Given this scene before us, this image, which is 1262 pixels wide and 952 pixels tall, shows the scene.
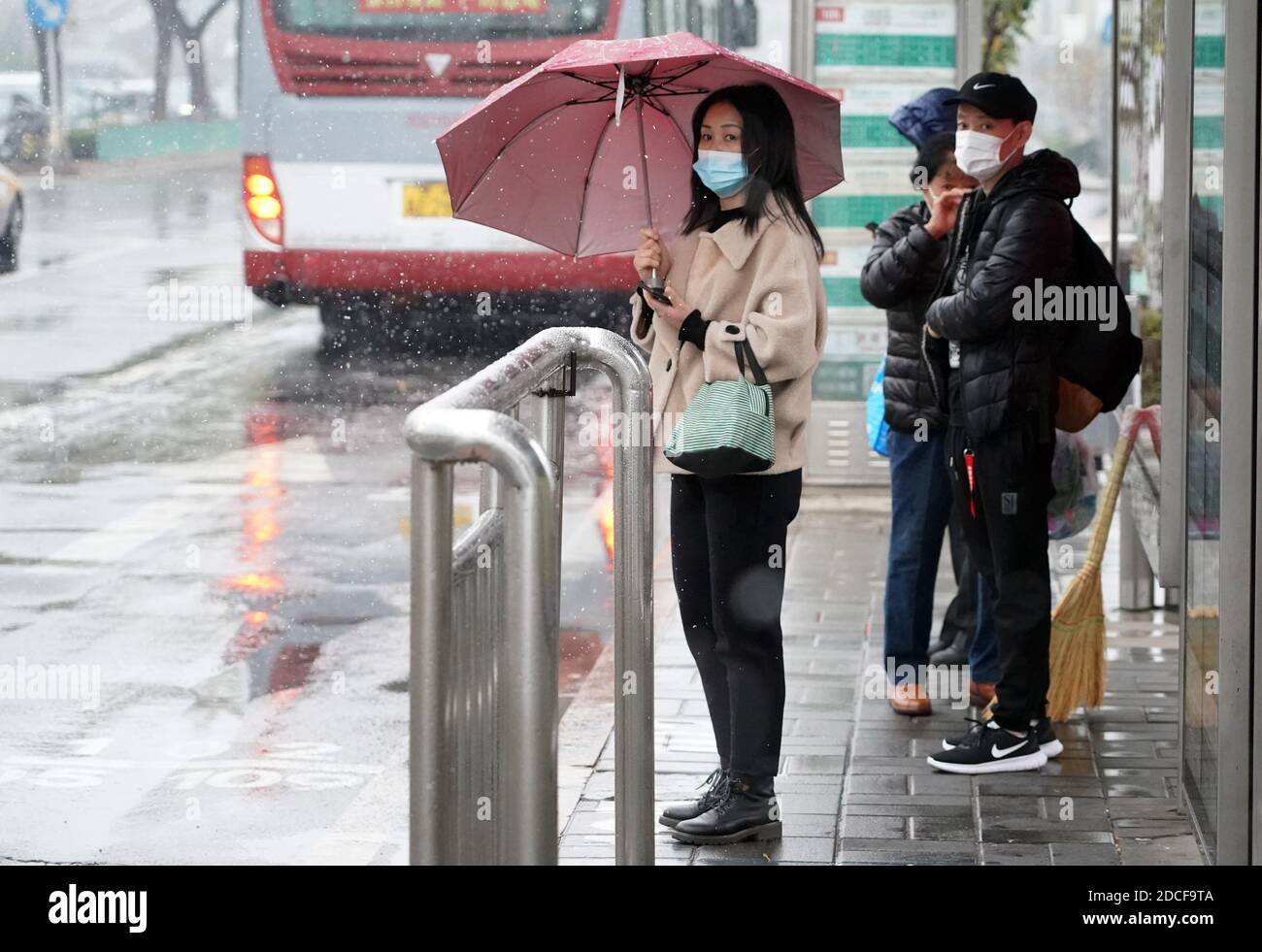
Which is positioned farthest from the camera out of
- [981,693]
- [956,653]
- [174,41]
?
[174,41]

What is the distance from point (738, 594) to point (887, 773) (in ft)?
3.26

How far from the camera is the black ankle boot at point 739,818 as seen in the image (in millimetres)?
4891

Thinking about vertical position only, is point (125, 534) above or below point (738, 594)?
below

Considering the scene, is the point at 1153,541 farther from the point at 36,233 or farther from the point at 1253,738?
the point at 36,233

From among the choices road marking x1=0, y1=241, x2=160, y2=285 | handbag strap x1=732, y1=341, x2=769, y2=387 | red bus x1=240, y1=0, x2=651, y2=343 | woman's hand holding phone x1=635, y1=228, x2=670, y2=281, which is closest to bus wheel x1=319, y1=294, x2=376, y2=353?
red bus x1=240, y1=0, x2=651, y2=343

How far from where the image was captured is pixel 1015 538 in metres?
5.45

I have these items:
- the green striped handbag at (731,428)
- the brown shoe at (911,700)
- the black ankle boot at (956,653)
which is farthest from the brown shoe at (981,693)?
the green striped handbag at (731,428)

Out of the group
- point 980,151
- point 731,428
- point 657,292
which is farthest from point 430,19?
point 731,428

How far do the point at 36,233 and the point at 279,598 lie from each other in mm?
18906

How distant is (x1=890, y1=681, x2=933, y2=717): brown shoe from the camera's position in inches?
242

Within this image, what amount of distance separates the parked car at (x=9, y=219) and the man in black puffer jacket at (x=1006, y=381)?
16.6m

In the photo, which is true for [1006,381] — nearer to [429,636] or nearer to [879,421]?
[879,421]

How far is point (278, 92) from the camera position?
52.7 feet
